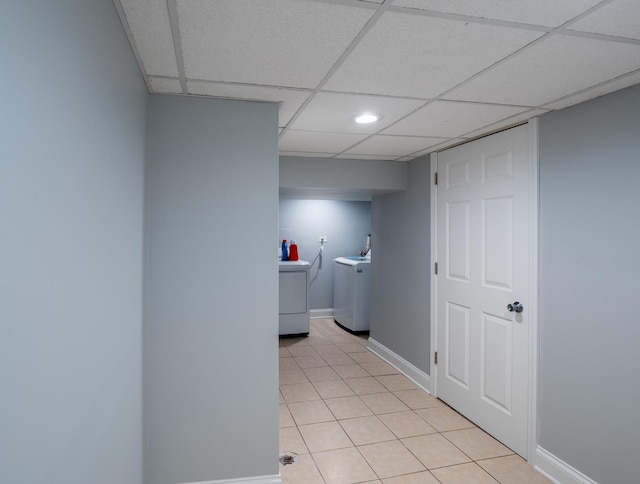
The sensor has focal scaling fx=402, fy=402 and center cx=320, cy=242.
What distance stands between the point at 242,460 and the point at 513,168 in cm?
246

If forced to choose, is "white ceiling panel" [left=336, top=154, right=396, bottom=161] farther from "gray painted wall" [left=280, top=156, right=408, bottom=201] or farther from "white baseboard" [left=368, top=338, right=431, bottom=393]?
"white baseboard" [left=368, top=338, right=431, bottom=393]

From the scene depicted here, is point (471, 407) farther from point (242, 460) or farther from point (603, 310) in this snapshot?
point (242, 460)

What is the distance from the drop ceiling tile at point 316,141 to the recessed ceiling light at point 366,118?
1.17 ft

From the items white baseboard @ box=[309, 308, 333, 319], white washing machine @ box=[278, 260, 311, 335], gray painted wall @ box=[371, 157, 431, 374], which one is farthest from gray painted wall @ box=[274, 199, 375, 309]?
gray painted wall @ box=[371, 157, 431, 374]

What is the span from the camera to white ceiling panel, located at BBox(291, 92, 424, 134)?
2152 mm

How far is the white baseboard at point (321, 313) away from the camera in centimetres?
672

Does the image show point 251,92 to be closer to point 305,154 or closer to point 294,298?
point 305,154

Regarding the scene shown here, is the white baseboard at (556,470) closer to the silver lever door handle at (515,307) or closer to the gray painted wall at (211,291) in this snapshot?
the silver lever door handle at (515,307)

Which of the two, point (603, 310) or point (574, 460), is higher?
point (603, 310)

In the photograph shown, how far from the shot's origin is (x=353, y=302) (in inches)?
225

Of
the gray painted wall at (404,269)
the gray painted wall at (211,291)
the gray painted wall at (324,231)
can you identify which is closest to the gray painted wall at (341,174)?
the gray painted wall at (404,269)

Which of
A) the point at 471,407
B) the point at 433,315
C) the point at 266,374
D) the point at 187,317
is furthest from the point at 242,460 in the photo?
the point at 433,315

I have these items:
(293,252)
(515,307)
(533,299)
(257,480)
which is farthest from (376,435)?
(293,252)

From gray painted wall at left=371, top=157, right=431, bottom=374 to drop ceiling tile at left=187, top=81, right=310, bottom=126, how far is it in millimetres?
1833
